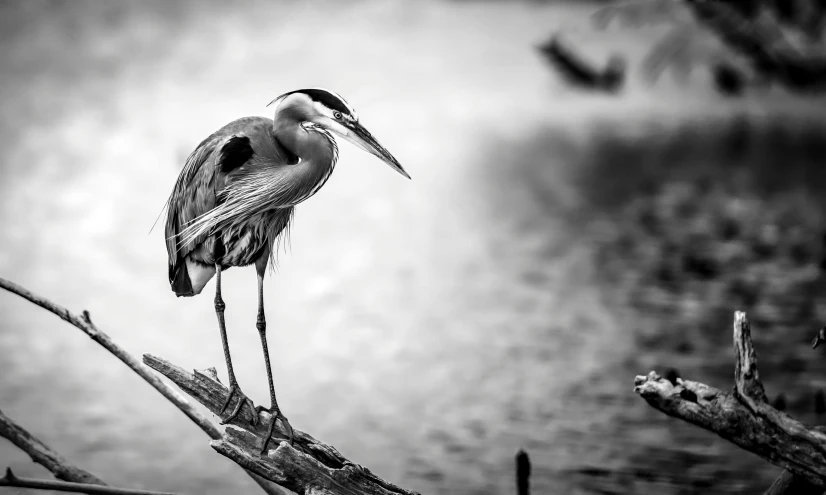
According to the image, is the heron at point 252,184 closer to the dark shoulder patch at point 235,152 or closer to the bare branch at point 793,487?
the dark shoulder patch at point 235,152

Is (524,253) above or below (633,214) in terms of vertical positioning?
below

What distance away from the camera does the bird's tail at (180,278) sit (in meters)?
2.44

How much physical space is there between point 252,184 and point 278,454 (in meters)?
0.56

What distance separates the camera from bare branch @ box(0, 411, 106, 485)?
2477mm

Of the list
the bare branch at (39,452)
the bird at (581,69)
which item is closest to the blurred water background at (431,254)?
the bird at (581,69)

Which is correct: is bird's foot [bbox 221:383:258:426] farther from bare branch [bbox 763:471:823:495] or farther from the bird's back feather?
bare branch [bbox 763:471:823:495]

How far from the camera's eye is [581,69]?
38.8 feet

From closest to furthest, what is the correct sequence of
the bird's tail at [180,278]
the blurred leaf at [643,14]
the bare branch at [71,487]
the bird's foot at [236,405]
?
the bare branch at [71,487] → the bird's foot at [236,405] → the bird's tail at [180,278] → the blurred leaf at [643,14]

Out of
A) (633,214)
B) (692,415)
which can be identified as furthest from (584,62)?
(692,415)

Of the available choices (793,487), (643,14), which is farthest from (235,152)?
(643,14)

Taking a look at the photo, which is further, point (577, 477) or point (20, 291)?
point (577, 477)

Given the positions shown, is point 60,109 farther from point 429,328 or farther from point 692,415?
point 692,415

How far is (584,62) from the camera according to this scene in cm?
1180

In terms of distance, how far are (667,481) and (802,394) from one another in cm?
107
